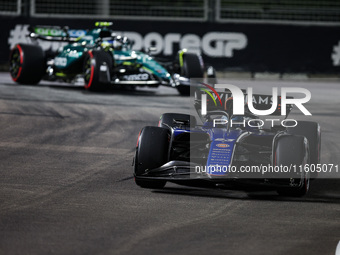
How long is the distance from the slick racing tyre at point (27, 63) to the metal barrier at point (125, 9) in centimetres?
450

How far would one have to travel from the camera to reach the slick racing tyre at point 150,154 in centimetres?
720

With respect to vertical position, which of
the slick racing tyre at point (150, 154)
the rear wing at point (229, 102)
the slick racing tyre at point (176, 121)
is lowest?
the slick racing tyre at point (150, 154)

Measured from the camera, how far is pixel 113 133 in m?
11.1

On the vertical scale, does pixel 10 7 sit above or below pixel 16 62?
above

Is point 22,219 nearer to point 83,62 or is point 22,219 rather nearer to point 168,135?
point 168,135

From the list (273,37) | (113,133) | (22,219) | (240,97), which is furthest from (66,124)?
(273,37)

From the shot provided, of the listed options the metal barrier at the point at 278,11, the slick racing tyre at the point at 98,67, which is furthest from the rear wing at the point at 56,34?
the metal barrier at the point at 278,11

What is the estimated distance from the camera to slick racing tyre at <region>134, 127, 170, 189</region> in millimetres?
7199

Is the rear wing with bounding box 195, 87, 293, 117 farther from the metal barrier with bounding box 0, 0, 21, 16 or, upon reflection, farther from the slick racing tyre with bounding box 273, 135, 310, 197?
the metal barrier with bounding box 0, 0, 21, 16

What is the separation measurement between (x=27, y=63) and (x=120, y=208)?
11.5 metres

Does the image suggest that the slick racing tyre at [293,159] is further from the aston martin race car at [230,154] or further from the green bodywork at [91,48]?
the green bodywork at [91,48]

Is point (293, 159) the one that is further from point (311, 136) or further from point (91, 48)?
point (91, 48)

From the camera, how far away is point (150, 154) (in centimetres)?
722

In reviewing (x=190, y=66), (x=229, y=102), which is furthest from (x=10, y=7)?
(x=229, y=102)
